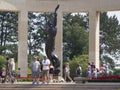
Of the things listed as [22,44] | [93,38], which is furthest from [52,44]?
[22,44]

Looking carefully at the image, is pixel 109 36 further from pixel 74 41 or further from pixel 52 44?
pixel 52 44

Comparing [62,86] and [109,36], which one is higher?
[109,36]

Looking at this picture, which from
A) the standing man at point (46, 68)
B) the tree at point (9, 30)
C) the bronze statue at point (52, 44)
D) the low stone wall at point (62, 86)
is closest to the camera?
the low stone wall at point (62, 86)

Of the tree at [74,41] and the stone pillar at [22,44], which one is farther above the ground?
the tree at [74,41]

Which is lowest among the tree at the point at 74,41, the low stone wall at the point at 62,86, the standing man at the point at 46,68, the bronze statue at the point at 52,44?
the low stone wall at the point at 62,86

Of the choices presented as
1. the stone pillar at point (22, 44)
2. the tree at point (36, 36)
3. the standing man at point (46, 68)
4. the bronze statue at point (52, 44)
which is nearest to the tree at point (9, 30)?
the tree at point (36, 36)

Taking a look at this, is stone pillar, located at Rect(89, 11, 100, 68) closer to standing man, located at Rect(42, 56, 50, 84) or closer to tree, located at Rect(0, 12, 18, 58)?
standing man, located at Rect(42, 56, 50, 84)

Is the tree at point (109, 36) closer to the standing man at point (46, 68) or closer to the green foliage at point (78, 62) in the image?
the green foliage at point (78, 62)

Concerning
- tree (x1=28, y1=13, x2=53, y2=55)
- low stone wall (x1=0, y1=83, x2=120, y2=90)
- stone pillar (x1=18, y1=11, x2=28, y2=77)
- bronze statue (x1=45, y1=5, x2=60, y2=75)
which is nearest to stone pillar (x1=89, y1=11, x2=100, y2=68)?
stone pillar (x1=18, y1=11, x2=28, y2=77)

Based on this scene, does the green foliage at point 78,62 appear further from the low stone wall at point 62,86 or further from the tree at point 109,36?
the low stone wall at point 62,86

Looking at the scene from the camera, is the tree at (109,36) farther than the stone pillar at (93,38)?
Yes

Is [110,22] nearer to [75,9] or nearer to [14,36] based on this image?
[14,36]

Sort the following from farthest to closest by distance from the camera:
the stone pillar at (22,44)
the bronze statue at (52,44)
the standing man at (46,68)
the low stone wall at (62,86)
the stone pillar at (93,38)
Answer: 1. the stone pillar at (22,44)
2. the stone pillar at (93,38)
3. the bronze statue at (52,44)
4. the standing man at (46,68)
5. the low stone wall at (62,86)

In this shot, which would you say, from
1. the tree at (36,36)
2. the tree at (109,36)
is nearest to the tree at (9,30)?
the tree at (36,36)
